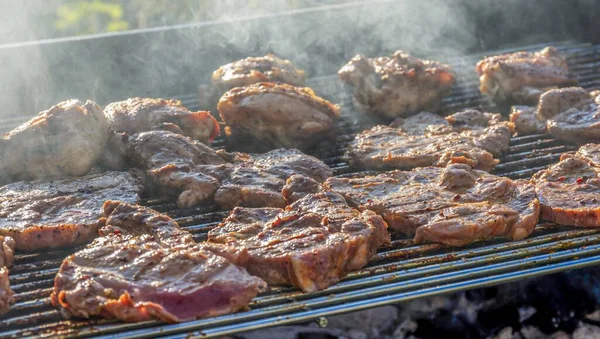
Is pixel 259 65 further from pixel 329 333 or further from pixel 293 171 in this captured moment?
pixel 329 333

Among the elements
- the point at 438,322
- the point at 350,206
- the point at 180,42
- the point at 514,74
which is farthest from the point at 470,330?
the point at 180,42

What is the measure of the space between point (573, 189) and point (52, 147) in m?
3.23

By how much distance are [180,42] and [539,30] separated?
12.6 ft

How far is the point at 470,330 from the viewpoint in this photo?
3477mm

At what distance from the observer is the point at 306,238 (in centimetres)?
357

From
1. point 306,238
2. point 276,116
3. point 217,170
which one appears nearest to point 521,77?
point 276,116

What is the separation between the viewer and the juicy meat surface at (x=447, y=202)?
3.76m

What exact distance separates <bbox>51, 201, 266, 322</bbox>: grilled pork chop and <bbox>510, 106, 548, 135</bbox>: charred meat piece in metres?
2.93

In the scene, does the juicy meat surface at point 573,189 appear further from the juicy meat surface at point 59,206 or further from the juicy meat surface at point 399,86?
the juicy meat surface at point 59,206

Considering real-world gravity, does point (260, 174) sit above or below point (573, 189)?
above

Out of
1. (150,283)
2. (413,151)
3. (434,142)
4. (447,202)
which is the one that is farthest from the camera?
(434,142)

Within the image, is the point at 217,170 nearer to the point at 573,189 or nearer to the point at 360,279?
the point at 360,279

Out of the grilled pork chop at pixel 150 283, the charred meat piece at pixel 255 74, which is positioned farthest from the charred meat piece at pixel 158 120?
the grilled pork chop at pixel 150 283

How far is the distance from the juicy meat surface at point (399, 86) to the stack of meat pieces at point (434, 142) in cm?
27
